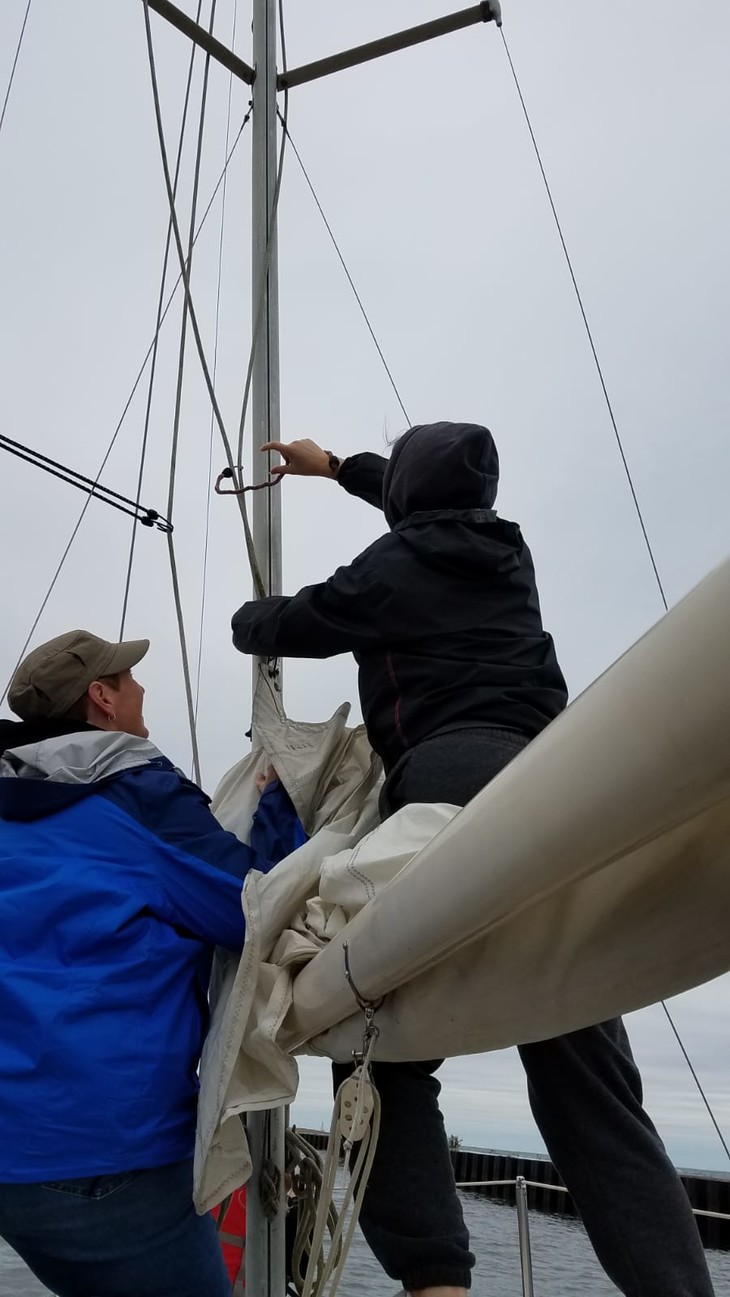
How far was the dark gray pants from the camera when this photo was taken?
1677mm

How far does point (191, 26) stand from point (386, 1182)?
4.62 m

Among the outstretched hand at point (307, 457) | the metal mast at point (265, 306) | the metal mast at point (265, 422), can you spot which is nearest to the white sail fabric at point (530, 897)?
the metal mast at point (265, 422)

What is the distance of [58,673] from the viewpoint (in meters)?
2.46

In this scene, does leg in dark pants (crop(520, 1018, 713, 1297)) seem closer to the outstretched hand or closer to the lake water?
the outstretched hand

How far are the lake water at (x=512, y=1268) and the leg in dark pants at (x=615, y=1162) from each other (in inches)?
451

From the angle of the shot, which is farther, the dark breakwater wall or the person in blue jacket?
the dark breakwater wall

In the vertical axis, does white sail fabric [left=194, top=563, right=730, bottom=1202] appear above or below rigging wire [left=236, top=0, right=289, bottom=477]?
below

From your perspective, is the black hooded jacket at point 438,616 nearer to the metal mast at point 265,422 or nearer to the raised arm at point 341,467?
the raised arm at point 341,467

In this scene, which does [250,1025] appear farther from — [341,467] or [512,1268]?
[512,1268]

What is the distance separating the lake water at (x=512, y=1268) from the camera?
1447cm

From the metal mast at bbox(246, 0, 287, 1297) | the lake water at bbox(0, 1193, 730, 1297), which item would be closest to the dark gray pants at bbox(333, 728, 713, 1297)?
the metal mast at bbox(246, 0, 287, 1297)

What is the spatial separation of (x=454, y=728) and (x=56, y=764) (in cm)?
84

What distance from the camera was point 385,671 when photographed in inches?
86.9

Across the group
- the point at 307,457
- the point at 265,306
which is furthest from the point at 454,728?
the point at 265,306
